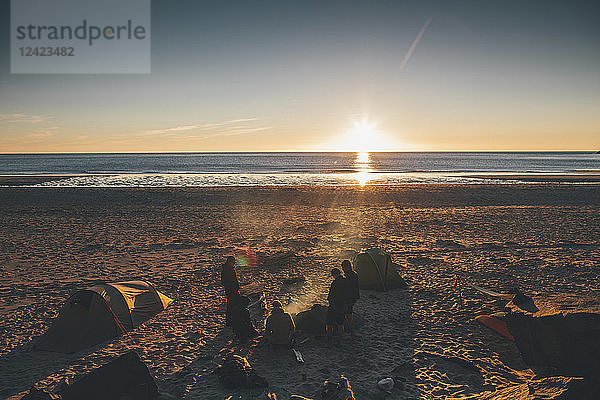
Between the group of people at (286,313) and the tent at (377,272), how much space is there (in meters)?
3.11

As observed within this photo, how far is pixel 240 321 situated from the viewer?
861cm

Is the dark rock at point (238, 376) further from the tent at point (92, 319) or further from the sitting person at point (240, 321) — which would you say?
the tent at point (92, 319)

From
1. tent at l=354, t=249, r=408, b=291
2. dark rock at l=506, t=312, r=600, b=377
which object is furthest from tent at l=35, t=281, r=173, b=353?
dark rock at l=506, t=312, r=600, b=377

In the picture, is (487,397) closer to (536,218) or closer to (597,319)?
(597,319)

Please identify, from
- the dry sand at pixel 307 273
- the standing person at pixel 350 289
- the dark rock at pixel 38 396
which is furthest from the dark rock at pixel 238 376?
the dark rock at pixel 38 396

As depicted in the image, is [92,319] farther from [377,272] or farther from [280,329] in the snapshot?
[377,272]

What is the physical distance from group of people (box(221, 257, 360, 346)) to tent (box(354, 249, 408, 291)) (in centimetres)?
311

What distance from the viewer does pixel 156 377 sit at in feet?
23.8

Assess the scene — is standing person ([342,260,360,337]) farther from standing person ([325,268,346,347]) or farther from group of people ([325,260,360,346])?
standing person ([325,268,346,347])

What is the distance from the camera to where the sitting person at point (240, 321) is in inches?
339

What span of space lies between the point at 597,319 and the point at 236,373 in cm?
664

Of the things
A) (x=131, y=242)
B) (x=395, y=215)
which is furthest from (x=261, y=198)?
(x=131, y=242)

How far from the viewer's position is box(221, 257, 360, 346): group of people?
26.6 ft

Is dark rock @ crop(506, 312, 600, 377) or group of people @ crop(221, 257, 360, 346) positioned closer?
dark rock @ crop(506, 312, 600, 377)
